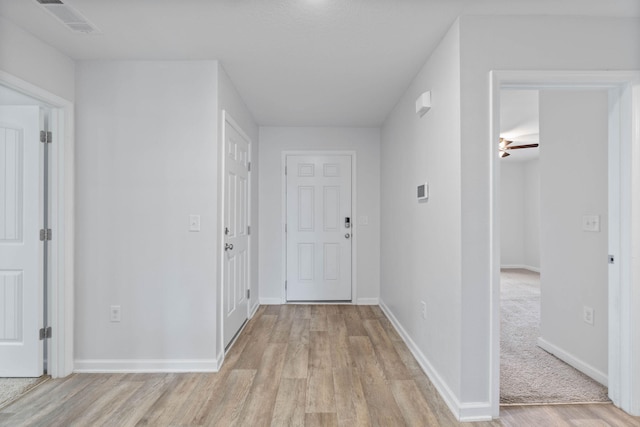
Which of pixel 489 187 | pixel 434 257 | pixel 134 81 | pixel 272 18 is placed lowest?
pixel 434 257

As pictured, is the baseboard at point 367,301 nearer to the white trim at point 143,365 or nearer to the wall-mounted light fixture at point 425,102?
the white trim at point 143,365

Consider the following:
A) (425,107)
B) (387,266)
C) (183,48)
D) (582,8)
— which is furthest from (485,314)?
(183,48)

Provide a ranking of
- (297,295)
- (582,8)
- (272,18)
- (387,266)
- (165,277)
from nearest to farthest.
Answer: (582,8)
(272,18)
(165,277)
(387,266)
(297,295)

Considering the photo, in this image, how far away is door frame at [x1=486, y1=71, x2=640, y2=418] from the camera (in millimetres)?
1999

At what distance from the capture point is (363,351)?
2.99 metres

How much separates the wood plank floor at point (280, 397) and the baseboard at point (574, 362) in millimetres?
334

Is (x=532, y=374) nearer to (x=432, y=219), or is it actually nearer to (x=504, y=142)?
(x=432, y=219)

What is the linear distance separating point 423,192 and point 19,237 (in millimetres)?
2970

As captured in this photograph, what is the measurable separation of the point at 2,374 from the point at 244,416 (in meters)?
1.88

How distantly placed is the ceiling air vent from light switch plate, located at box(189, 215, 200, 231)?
1361 mm

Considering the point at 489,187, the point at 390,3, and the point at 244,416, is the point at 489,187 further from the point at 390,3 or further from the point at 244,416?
the point at 244,416

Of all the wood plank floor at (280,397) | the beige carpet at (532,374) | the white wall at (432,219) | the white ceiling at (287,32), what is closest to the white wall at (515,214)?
the beige carpet at (532,374)

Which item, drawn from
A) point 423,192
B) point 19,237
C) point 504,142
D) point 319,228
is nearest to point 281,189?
point 319,228

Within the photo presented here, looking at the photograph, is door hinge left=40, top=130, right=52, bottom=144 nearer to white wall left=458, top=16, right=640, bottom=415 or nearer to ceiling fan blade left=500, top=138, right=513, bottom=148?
white wall left=458, top=16, right=640, bottom=415
